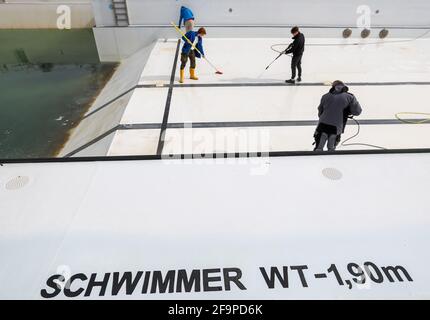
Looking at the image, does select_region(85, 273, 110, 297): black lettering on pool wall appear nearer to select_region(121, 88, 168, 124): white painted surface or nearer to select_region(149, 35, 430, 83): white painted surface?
select_region(121, 88, 168, 124): white painted surface

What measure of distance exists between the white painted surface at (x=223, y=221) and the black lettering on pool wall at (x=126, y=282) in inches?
1.7

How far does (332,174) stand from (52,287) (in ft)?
9.90

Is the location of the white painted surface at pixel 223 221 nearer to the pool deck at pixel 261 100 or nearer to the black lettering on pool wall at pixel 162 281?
the black lettering on pool wall at pixel 162 281

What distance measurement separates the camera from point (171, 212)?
112 inches

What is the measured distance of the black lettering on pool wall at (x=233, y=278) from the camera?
219 centimetres

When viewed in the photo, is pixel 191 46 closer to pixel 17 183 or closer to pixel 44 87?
pixel 17 183

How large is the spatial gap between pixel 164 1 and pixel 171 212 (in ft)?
34.5

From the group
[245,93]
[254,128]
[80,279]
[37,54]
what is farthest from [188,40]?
[37,54]

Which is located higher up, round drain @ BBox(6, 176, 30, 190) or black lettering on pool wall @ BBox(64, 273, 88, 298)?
round drain @ BBox(6, 176, 30, 190)

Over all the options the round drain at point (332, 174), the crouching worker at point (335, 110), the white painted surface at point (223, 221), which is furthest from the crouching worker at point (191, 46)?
the round drain at point (332, 174)

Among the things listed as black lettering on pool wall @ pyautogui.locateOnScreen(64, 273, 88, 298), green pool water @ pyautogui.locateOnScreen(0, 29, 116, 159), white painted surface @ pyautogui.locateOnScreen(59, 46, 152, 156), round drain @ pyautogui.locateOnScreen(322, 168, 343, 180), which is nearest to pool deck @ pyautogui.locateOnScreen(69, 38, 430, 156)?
white painted surface @ pyautogui.locateOnScreen(59, 46, 152, 156)

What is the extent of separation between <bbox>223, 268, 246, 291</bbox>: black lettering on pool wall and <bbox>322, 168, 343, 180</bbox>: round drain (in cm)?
167

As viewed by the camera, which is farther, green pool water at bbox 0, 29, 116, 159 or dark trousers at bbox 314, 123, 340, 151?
green pool water at bbox 0, 29, 116, 159

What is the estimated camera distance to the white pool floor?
5426 millimetres
